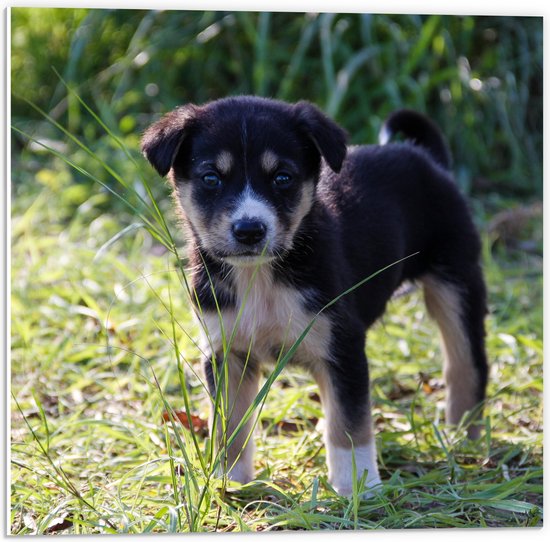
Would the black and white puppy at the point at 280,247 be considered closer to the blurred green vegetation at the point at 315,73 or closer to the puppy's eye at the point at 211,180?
the puppy's eye at the point at 211,180

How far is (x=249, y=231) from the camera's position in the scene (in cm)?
305

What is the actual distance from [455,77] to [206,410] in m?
3.17

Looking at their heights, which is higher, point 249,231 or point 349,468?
point 249,231

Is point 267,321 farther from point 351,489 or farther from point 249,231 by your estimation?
point 351,489

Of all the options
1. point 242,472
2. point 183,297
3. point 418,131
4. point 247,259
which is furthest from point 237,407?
point 418,131

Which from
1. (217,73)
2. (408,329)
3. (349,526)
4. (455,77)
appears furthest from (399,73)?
(349,526)

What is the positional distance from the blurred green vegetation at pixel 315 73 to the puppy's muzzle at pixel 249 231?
338 cm

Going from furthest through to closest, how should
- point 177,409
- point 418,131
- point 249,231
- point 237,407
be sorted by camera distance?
point 418,131 → point 177,409 → point 237,407 → point 249,231

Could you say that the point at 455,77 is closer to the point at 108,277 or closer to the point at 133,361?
the point at 108,277

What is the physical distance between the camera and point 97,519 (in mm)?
3207

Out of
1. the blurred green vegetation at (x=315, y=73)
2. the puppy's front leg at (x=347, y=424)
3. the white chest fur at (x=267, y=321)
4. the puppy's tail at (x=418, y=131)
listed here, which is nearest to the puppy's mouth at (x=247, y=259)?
the white chest fur at (x=267, y=321)

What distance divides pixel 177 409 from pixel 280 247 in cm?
136

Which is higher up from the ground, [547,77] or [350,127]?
[547,77]

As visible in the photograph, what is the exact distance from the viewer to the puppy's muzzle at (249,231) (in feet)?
9.99
